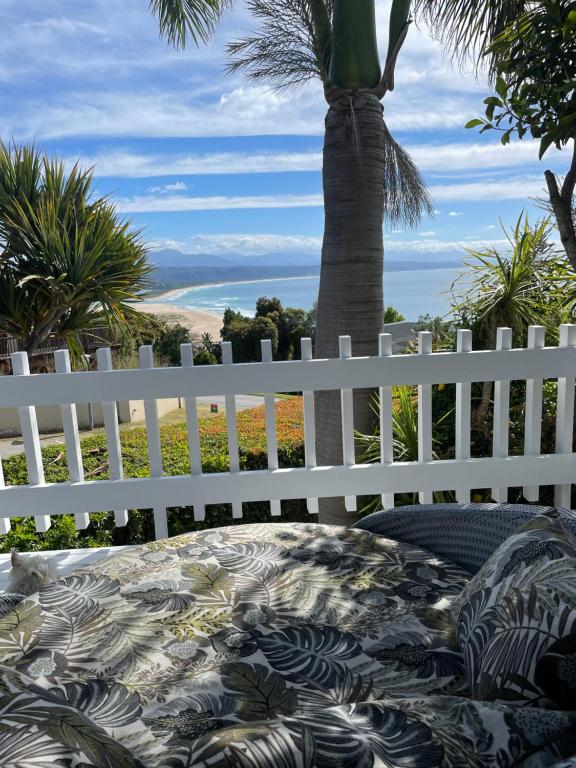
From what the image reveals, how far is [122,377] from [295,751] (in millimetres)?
2266

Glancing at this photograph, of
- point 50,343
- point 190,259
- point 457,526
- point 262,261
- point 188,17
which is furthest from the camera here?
point 190,259

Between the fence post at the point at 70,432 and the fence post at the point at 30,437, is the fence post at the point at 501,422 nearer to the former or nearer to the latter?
the fence post at the point at 70,432

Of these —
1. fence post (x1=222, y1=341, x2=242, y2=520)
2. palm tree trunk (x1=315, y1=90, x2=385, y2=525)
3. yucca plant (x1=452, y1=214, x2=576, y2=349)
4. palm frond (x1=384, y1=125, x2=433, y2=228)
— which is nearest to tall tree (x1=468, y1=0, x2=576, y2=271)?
yucca plant (x1=452, y1=214, x2=576, y2=349)

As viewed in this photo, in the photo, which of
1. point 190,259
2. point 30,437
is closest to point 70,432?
point 30,437

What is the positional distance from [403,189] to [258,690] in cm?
1101

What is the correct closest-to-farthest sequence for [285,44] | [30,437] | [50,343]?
[30,437] < [285,44] < [50,343]

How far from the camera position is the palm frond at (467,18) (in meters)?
4.73

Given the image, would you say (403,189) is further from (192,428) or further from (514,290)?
(192,428)

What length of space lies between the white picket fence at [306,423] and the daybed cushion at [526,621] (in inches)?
66.2

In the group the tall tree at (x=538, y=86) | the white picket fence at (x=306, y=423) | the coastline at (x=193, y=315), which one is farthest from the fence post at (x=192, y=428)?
the coastline at (x=193, y=315)

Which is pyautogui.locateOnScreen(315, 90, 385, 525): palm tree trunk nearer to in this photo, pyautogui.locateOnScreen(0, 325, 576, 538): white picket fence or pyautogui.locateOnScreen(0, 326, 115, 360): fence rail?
pyautogui.locateOnScreen(0, 325, 576, 538): white picket fence

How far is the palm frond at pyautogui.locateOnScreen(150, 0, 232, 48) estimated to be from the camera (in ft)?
20.4

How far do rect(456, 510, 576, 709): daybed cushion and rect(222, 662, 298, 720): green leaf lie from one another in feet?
1.08

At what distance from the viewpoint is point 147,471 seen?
5312mm
